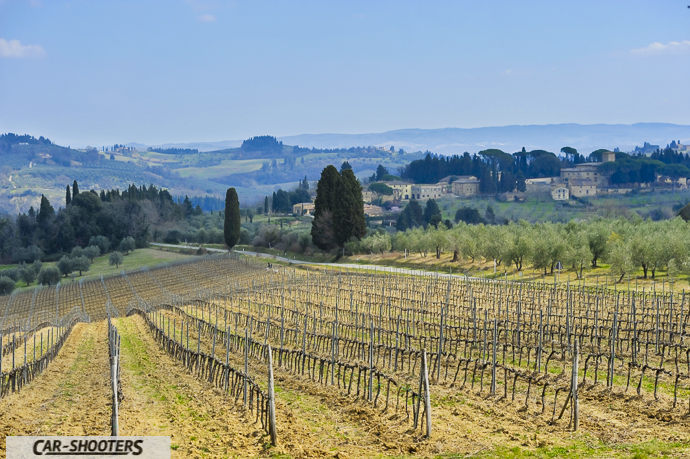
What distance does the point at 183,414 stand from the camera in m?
15.0

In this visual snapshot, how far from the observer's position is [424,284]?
48625 millimetres

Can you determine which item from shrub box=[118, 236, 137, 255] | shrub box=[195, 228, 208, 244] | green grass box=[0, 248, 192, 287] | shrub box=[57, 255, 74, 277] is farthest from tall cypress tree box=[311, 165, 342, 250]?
shrub box=[118, 236, 137, 255]

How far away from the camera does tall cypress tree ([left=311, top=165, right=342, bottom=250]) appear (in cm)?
7775

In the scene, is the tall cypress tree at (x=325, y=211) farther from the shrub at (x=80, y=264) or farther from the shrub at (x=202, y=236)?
the shrub at (x=202, y=236)

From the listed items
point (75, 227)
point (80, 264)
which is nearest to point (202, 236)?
point (75, 227)

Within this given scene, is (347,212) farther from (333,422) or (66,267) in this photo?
(333,422)

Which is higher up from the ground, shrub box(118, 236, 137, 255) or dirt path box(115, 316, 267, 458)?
dirt path box(115, 316, 267, 458)

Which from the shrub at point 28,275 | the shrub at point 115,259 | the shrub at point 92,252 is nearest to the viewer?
the shrub at point 28,275

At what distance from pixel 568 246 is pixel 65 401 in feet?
158

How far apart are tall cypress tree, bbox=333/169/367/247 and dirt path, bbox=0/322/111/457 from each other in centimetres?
5074

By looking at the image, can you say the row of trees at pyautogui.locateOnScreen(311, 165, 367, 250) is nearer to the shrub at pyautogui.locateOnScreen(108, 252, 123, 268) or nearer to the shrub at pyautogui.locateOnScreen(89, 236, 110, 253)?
the shrub at pyautogui.locateOnScreen(108, 252, 123, 268)

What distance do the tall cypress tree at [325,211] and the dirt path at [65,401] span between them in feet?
171

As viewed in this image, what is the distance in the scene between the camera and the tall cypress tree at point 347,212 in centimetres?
7612

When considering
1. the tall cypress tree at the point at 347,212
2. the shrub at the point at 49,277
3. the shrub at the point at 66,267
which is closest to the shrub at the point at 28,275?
the shrub at the point at 49,277
